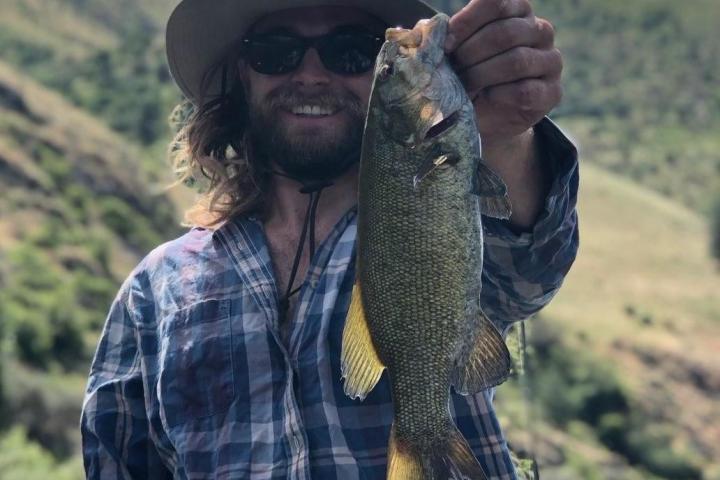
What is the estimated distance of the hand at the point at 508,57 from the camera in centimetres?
233

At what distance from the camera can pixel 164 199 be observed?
32844 millimetres

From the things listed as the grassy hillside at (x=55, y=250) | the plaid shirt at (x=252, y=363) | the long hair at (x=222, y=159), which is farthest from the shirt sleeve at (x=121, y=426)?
the grassy hillside at (x=55, y=250)

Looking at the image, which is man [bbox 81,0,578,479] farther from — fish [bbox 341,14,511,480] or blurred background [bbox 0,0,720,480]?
blurred background [bbox 0,0,720,480]

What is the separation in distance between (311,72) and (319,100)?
9cm

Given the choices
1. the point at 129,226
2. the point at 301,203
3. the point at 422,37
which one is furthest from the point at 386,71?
the point at 129,226

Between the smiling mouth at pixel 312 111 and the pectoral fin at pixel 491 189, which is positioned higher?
the smiling mouth at pixel 312 111

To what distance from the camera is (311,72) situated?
124 inches

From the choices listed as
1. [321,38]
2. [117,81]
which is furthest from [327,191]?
[117,81]

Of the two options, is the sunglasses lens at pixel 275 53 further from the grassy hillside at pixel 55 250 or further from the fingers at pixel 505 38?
the grassy hillside at pixel 55 250

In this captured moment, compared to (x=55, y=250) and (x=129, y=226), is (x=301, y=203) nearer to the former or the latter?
(x=55, y=250)

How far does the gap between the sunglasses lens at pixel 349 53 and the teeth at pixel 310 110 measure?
13cm

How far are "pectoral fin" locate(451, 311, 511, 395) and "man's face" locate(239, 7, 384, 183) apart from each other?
2.98 ft

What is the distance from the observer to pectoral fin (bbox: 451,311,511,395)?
2.48 meters

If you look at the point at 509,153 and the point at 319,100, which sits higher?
the point at 319,100
